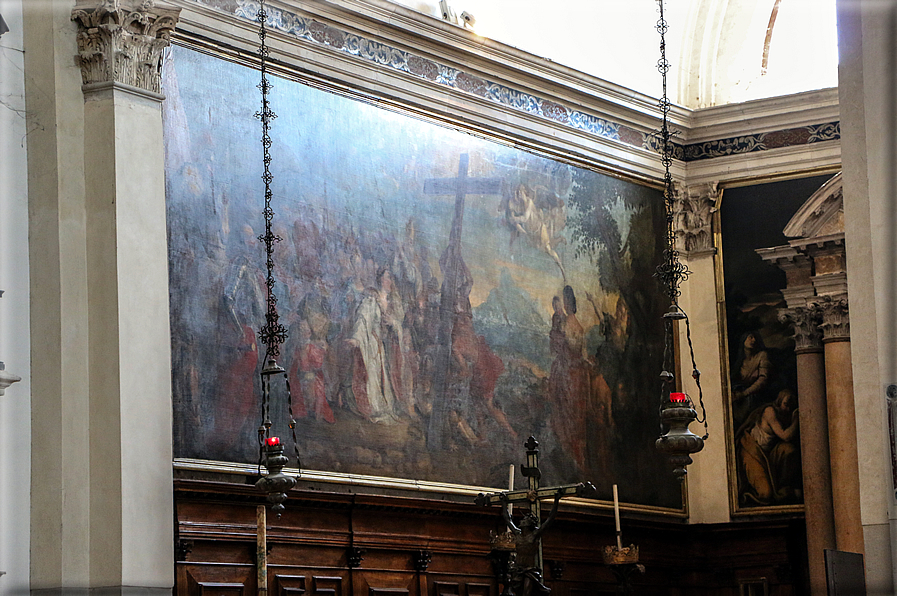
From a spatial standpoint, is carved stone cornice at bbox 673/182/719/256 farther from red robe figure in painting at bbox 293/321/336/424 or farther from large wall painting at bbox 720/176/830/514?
red robe figure in painting at bbox 293/321/336/424

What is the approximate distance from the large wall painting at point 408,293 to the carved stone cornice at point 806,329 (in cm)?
167

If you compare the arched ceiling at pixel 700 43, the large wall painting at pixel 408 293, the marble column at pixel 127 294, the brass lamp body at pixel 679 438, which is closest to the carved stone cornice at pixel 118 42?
the marble column at pixel 127 294

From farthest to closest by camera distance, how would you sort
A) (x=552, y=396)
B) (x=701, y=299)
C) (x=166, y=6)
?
1. (x=701, y=299)
2. (x=552, y=396)
3. (x=166, y=6)

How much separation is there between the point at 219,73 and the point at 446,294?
11.7ft

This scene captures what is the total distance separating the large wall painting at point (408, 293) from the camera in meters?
13.7

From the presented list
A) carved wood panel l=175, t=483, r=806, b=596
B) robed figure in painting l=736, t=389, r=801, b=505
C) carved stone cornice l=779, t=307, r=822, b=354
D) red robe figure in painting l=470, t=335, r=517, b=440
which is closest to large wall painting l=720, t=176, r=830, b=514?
robed figure in painting l=736, t=389, r=801, b=505

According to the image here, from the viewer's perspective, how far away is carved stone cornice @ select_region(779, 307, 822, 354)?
60.4 ft

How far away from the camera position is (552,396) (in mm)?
17297

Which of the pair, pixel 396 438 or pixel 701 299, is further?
pixel 701 299

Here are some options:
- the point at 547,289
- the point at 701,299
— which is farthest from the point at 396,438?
the point at 701,299

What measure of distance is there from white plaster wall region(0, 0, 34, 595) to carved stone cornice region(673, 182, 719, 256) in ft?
31.6

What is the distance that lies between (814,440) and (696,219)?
10.5ft

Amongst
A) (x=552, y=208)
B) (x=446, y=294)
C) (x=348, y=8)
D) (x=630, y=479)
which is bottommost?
(x=630, y=479)

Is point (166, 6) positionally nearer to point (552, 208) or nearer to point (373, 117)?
point (373, 117)
